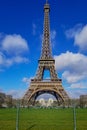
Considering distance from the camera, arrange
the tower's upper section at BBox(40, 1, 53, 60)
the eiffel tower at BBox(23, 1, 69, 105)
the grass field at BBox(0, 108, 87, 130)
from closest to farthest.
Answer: the grass field at BBox(0, 108, 87, 130)
the eiffel tower at BBox(23, 1, 69, 105)
the tower's upper section at BBox(40, 1, 53, 60)

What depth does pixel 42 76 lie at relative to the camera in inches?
3364

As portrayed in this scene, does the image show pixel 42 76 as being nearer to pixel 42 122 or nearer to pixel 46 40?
pixel 46 40

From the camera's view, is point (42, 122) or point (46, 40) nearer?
point (42, 122)

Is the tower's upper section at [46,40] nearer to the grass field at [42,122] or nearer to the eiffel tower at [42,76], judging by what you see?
the eiffel tower at [42,76]

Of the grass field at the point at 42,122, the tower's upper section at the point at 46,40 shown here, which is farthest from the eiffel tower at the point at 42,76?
the grass field at the point at 42,122

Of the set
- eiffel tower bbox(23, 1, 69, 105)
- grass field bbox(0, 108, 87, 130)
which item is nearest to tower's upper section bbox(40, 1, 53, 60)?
eiffel tower bbox(23, 1, 69, 105)

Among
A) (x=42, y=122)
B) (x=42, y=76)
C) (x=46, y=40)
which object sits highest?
(x=46, y=40)

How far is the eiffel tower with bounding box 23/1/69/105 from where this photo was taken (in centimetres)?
8206

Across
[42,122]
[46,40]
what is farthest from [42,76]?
[42,122]

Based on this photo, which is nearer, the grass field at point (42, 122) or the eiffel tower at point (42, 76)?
the grass field at point (42, 122)

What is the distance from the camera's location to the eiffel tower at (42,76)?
82.1m

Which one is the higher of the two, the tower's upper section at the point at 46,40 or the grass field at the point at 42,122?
the tower's upper section at the point at 46,40

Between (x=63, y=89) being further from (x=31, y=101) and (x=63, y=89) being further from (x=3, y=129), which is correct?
(x=3, y=129)

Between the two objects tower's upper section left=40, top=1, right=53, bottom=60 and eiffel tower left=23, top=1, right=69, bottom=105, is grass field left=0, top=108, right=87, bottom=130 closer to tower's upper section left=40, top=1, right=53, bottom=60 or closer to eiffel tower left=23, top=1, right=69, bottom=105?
eiffel tower left=23, top=1, right=69, bottom=105
